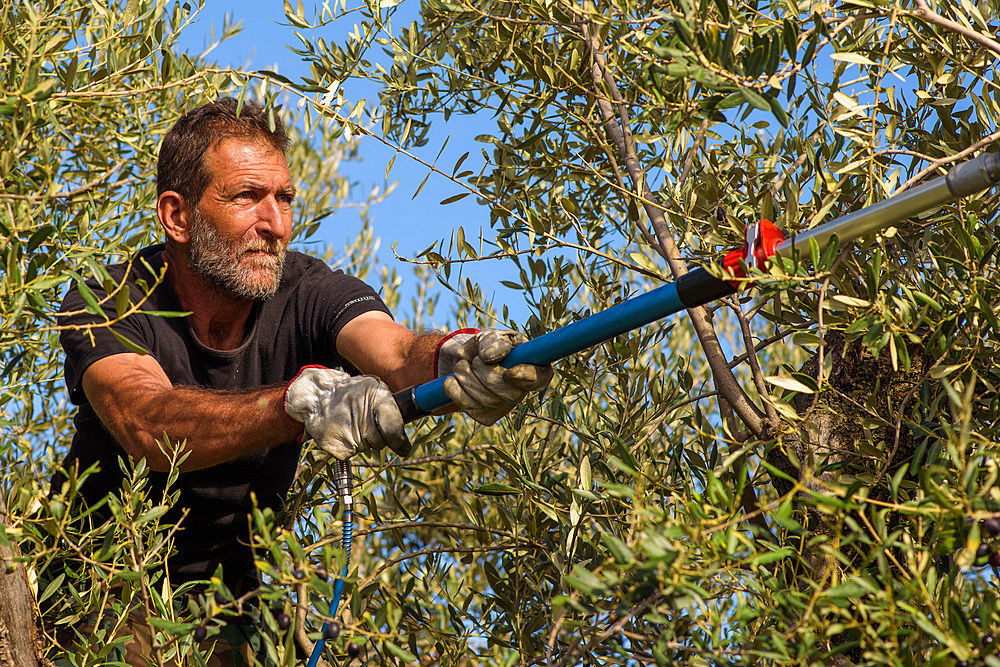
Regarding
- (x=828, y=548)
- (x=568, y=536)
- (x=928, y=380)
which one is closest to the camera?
(x=828, y=548)

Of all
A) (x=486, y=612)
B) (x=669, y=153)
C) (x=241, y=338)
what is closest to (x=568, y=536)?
(x=486, y=612)

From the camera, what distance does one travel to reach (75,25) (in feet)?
13.1

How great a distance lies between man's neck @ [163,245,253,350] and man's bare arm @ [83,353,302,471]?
79cm

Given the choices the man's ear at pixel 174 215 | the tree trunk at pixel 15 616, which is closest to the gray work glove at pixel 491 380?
the tree trunk at pixel 15 616

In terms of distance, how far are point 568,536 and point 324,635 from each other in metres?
0.87

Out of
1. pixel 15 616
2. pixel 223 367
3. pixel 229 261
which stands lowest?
pixel 15 616

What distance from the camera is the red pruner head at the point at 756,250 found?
7.15ft

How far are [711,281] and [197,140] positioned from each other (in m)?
2.69

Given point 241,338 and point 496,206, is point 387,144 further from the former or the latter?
point 241,338

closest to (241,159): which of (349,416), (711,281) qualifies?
(349,416)

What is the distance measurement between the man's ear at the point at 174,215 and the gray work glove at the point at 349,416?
1.53 meters

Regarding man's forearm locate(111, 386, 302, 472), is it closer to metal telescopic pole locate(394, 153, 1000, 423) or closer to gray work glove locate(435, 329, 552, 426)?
gray work glove locate(435, 329, 552, 426)

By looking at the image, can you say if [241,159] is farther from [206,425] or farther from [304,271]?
[206,425]

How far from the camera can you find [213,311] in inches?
159
